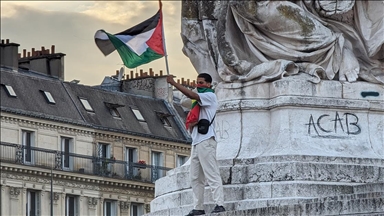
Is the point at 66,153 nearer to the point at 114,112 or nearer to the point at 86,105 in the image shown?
the point at 86,105

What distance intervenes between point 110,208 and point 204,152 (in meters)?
52.6

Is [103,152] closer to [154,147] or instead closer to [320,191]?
[154,147]

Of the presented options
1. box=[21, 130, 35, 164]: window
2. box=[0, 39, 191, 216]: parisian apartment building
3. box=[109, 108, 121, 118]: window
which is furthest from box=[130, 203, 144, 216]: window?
box=[21, 130, 35, 164]: window

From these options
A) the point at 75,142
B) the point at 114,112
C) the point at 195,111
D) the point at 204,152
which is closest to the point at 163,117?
the point at 114,112

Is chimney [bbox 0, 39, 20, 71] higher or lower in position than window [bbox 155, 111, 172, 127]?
higher

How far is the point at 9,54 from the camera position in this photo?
78.9 metres

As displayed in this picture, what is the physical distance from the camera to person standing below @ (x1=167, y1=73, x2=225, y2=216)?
2655cm

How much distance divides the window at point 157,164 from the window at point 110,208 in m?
1.96

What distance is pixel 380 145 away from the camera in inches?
1121

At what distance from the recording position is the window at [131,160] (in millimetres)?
79625

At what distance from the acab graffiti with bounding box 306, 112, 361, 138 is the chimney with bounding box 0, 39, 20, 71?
49791 mm

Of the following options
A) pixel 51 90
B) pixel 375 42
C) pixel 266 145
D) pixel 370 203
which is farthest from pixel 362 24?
pixel 51 90

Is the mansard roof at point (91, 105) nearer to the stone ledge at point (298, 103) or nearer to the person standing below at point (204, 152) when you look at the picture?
the stone ledge at point (298, 103)

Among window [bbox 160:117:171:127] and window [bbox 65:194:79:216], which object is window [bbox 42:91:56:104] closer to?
window [bbox 65:194:79:216]
